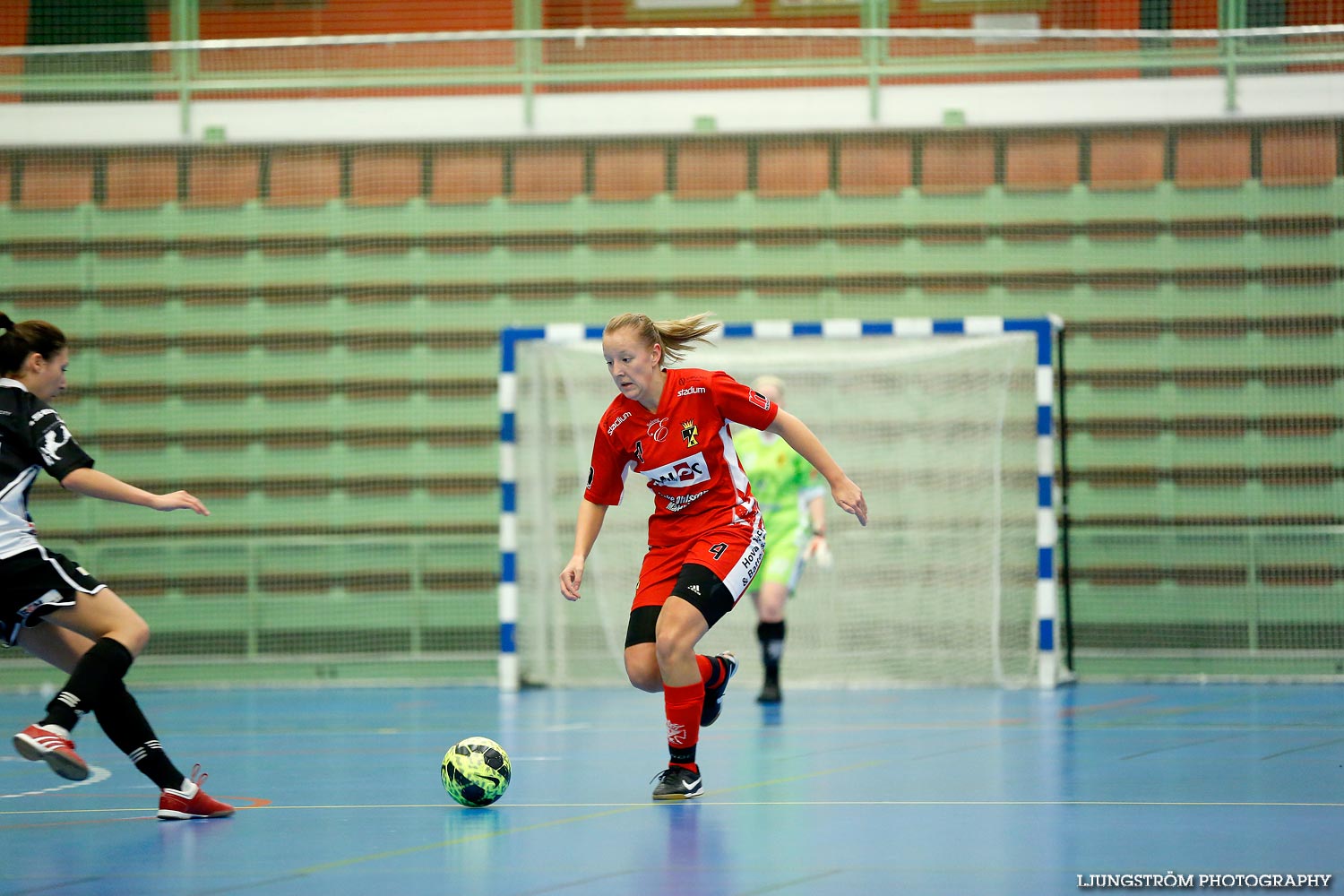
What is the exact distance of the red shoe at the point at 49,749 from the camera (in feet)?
14.3

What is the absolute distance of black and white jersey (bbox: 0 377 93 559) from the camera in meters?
4.74

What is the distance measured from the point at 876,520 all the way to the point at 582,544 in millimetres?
5397

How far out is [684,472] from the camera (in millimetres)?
5285

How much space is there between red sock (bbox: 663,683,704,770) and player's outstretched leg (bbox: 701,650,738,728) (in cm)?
10

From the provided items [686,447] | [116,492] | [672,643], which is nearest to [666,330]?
[686,447]

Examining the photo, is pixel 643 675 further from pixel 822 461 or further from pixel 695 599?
pixel 822 461

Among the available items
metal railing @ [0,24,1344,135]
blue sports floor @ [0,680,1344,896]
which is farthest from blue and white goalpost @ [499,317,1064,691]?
metal railing @ [0,24,1344,135]

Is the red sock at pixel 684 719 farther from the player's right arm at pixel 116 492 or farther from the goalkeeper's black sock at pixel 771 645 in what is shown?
the goalkeeper's black sock at pixel 771 645

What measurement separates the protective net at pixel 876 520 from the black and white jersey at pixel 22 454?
5.75 m

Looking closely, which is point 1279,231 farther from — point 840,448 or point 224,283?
point 224,283

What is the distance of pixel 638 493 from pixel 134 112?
506 cm

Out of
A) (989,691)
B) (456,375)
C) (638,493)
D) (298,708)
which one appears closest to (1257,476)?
(989,691)

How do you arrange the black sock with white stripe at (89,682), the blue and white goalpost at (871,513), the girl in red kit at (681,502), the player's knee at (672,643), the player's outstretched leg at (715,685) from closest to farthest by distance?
the black sock with white stripe at (89,682) → the player's knee at (672,643) → the girl in red kit at (681,502) → the player's outstretched leg at (715,685) → the blue and white goalpost at (871,513)

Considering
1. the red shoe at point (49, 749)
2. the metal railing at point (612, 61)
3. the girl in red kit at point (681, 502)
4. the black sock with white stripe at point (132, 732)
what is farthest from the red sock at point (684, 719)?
the metal railing at point (612, 61)
